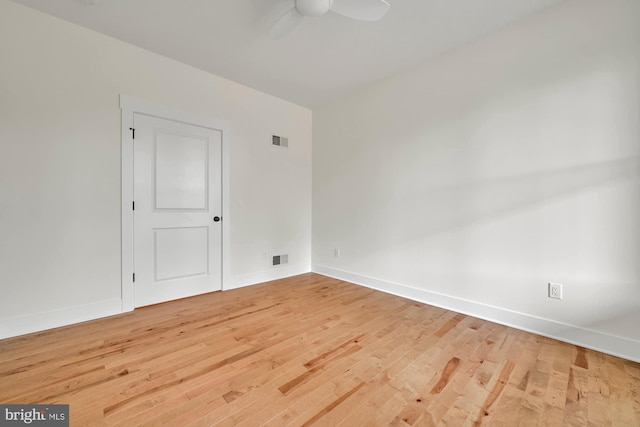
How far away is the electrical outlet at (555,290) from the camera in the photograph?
6.82 ft

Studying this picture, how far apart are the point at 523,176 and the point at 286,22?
2.37m

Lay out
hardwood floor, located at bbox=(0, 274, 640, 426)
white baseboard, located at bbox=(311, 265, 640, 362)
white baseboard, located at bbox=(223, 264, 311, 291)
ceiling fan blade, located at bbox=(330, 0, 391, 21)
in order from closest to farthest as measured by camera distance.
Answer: hardwood floor, located at bbox=(0, 274, 640, 426)
ceiling fan blade, located at bbox=(330, 0, 391, 21)
white baseboard, located at bbox=(311, 265, 640, 362)
white baseboard, located at bbox=(223, 264, 311, 291)

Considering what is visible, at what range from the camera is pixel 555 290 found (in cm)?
210

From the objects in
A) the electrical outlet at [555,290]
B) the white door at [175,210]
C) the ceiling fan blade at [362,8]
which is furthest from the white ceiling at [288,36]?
the electrical outlet at [555,290]

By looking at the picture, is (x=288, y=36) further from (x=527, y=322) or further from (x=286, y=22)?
(x=527, y=322)

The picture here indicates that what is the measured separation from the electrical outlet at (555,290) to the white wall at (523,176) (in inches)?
1.6

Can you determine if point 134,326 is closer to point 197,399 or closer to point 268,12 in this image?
point 197,399

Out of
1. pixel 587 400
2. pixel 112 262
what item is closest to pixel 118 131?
pixel 112 262

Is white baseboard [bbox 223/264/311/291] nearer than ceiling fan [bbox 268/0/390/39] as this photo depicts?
No

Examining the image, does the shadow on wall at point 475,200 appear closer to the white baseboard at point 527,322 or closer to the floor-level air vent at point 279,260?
the white baseboard at point 527,322

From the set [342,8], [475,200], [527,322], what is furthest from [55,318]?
[527,322]

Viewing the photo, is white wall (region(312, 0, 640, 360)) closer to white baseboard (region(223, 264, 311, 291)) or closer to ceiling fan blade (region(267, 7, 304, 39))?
white baseboard (region(223, 264, 311, 291))

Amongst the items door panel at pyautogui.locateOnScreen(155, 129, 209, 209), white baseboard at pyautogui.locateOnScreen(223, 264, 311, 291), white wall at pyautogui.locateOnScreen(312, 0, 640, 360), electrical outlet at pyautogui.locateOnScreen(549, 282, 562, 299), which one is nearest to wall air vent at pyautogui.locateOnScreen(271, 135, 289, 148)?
door panel at pyautogui.locateOnScreen(155, 129, 209, 209)

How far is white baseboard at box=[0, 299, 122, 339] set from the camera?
2.06m
